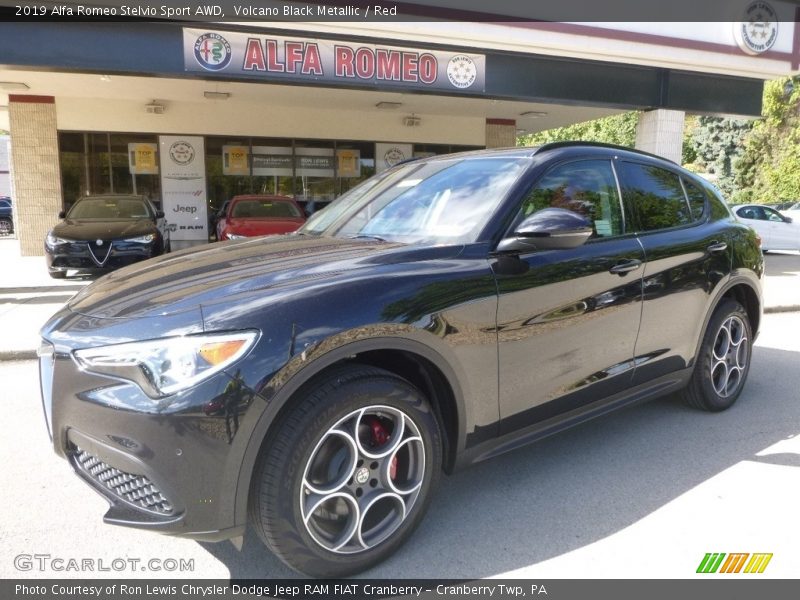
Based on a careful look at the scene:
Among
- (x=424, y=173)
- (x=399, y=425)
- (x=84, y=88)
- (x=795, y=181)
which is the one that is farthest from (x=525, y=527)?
(x=795, y=181)

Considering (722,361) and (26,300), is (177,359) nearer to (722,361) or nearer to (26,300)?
(722,361)

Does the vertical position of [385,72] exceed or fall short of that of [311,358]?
it exceeds it

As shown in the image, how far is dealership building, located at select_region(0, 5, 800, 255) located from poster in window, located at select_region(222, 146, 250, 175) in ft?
0.13

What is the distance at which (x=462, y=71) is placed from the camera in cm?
1050

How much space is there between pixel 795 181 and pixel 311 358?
3171cm

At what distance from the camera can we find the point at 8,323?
676 cm

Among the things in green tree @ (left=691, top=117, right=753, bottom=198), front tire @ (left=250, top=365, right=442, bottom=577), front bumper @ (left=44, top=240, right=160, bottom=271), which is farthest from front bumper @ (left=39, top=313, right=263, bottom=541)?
green tree @ (left=691, top=117, right=753, bottom=198)

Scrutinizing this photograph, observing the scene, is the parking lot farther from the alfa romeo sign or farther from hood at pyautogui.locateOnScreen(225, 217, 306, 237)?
the alfa romeo sign

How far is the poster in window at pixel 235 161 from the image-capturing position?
17000mm

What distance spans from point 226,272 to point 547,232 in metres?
1.38

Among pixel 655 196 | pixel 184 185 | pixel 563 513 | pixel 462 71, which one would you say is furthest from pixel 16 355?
pixel 184 185

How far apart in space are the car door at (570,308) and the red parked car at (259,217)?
7374 mm

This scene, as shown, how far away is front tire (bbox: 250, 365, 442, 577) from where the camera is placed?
2092 mm

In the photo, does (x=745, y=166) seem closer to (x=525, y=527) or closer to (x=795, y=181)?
(x=795, y=181)
